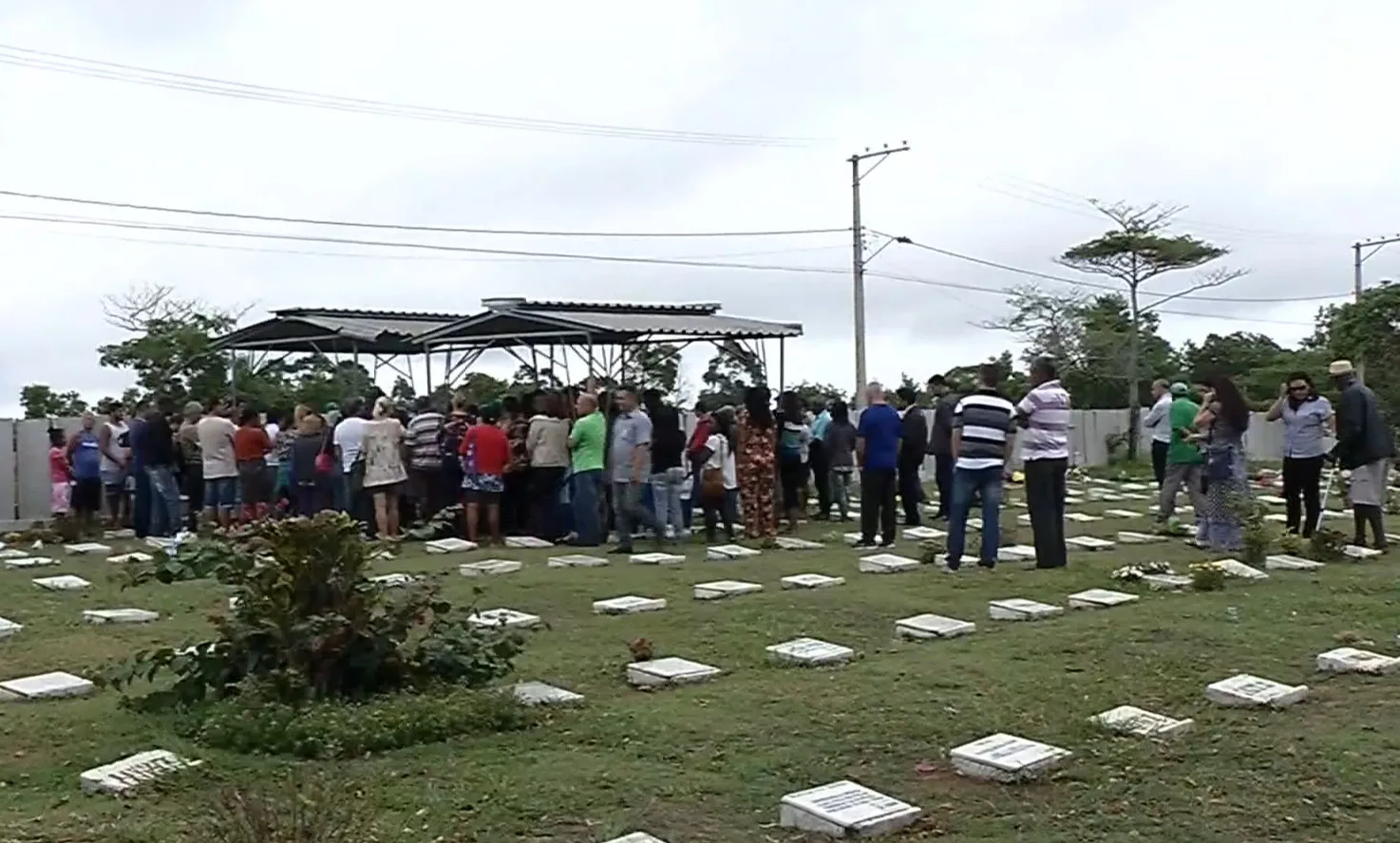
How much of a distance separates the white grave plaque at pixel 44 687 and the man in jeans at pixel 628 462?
6493 millimetres

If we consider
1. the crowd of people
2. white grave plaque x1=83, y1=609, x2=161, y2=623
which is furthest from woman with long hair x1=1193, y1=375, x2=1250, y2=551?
white grave plaque x1=83, y1=609, x2=161, y2=623

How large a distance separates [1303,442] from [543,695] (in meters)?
8.37

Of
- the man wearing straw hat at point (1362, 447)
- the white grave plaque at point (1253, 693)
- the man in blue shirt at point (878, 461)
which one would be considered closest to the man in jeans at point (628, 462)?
the man in blue shirt at point (878, 461)

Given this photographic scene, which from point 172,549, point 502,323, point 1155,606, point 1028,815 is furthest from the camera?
point 502,323

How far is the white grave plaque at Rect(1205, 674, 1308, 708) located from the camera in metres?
6.30

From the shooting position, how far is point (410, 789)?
514 cm

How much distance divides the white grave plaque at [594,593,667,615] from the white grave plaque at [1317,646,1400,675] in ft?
13.2

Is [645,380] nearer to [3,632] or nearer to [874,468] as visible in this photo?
[874,468]

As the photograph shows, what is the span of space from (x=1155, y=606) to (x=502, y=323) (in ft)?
35.6

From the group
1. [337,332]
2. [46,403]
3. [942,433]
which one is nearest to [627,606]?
[942,433]

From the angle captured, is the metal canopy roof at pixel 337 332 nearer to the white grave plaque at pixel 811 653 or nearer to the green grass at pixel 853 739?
the green grass at pixel 853 739

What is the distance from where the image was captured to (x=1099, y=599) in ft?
30.5

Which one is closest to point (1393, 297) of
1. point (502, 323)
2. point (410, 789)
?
point (502, 323)

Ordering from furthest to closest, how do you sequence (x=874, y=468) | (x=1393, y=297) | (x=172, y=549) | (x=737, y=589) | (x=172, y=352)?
1. (x=1393, y=297)
2. (x=172, y=352)
3. (x=874, y=468)
4. (x=737, y=589)
5. (x=172, y=549)
